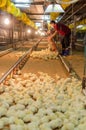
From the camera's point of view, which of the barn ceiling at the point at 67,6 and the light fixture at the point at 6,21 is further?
the light fixture at the point at 6,21

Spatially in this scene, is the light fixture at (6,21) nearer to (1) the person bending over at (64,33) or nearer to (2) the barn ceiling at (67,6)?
(2) the barn ceiling at (67,6)

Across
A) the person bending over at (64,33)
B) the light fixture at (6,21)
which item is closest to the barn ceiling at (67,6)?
the person bending over at (64,33)

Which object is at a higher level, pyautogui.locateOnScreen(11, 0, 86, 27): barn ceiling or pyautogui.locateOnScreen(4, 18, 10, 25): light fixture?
pyautogui.locateOnScreen(11, 0, 86, 27): barn ceiling

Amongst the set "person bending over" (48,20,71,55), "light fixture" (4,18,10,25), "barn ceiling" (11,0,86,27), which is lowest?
"person bending over" (48,20,71,55)

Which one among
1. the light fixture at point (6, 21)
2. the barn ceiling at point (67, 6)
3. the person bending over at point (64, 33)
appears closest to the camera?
the barn ceiling at point (67, 6)

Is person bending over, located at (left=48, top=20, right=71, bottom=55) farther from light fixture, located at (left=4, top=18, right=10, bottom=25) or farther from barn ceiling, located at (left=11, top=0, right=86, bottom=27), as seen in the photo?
light fixture, located at (left=4, top=18, right=10, bottom=25)

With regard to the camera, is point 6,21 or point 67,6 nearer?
point 67,6

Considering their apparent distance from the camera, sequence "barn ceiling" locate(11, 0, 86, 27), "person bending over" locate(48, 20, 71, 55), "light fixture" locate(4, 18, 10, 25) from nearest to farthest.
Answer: "barn ceiling" locate(11, 0, 86, 27), "person bending over" locate(48, 20, 71, 55), "light fixture" locate(4, 18, 10, 25)

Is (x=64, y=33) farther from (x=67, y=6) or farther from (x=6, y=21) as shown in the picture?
(x=6, y=21)

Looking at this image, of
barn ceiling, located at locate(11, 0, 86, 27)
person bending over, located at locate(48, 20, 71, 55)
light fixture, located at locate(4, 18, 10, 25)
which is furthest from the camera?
light fixture, located at locate(4, 18, 10, 25)

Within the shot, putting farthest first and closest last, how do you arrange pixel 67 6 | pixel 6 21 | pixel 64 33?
pixel 6 21
pixel 64 33
pixel 67 6

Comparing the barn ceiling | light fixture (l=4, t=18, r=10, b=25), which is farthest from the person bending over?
light fixture (l=4, t=18, r=10, b=25)

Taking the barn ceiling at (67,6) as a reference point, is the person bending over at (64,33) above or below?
below

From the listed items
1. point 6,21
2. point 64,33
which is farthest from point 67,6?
point 6,21
